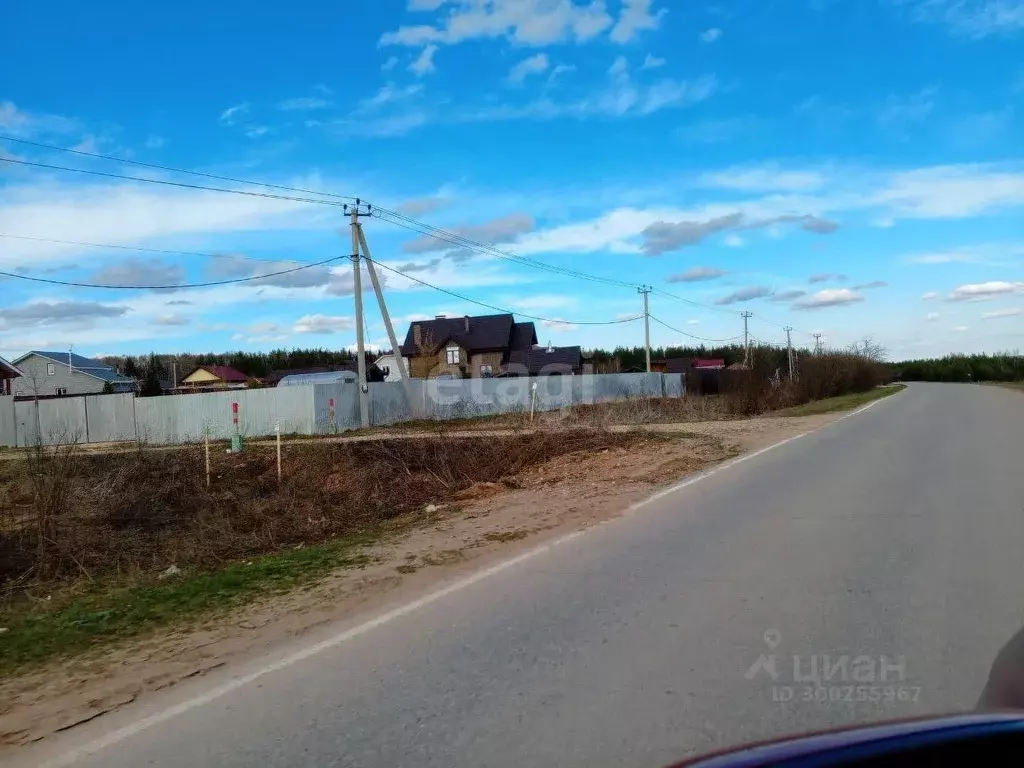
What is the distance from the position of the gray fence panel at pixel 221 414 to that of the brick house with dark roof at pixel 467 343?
113 ft

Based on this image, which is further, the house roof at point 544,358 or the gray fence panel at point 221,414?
the house roof at point 544,358

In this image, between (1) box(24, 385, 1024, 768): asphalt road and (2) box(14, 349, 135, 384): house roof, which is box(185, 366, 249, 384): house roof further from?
(1) box(24, 385, 1024, 768): asphalt road

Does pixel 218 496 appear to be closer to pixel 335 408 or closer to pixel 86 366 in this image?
pixel 335 408

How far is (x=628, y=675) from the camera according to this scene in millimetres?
4957

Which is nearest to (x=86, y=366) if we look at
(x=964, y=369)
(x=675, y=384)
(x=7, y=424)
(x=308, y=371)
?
(x=308, y=371)

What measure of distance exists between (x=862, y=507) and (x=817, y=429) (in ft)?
47.3

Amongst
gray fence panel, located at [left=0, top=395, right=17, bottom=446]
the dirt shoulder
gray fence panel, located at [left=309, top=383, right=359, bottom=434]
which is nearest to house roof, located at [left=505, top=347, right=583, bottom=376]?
gray fence panel, located at [left=309, top=383, right=359, bottom=434]

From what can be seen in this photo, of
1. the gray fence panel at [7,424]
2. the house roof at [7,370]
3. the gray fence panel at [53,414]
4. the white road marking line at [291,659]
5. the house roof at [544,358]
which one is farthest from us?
the house roof at [544,358]

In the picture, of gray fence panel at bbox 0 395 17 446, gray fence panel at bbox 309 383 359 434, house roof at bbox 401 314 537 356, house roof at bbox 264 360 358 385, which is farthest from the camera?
house roof at bbox 401 314 537 356

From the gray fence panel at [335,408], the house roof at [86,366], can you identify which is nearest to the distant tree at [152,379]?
the house roof at [86,366]

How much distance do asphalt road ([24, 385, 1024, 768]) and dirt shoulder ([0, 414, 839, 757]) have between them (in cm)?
53

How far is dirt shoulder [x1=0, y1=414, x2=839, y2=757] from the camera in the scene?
529 centimetres

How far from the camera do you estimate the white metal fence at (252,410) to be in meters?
33.0

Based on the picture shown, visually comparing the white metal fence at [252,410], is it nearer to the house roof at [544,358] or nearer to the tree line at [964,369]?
the house roof at [544,358]
